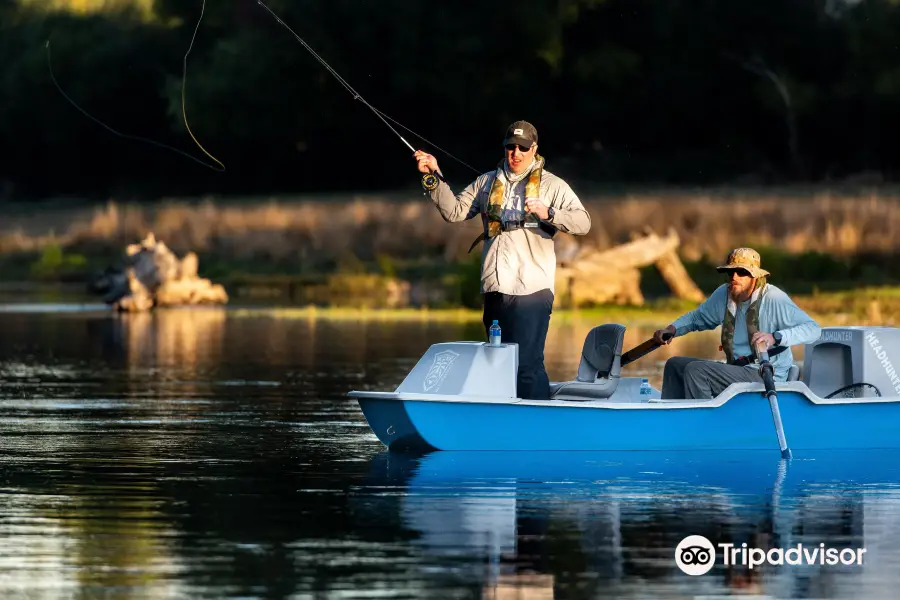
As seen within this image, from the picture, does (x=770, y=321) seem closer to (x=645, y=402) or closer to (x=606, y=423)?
(x=645, y=402)

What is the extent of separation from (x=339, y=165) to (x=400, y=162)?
2.18m

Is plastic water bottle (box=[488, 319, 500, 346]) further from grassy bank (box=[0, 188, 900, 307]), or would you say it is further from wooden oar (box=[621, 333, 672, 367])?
grassy bank (box=[0, 188, 900, 307])

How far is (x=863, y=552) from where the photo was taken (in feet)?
33.2

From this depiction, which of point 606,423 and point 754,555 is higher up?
point 606,423

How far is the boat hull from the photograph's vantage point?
13.9 m

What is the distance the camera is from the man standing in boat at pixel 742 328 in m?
14.2

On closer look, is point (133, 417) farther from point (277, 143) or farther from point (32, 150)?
point (32, 150)

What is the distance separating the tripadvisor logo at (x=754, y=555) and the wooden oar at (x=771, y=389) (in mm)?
3628

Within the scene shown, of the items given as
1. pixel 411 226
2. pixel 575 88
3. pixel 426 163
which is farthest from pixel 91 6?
pixel 426 163

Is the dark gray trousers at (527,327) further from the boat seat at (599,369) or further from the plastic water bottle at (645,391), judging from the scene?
the plastic water bottle at (645,391)

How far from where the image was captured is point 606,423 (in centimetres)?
1401

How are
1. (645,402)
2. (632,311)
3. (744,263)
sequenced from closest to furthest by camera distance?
1. (645,402)
2. (744,263)
3. (632,311)

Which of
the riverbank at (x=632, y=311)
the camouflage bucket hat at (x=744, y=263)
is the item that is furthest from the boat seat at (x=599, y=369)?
the riverbank at (x=632, y=311)

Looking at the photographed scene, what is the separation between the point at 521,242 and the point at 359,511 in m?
3.21
